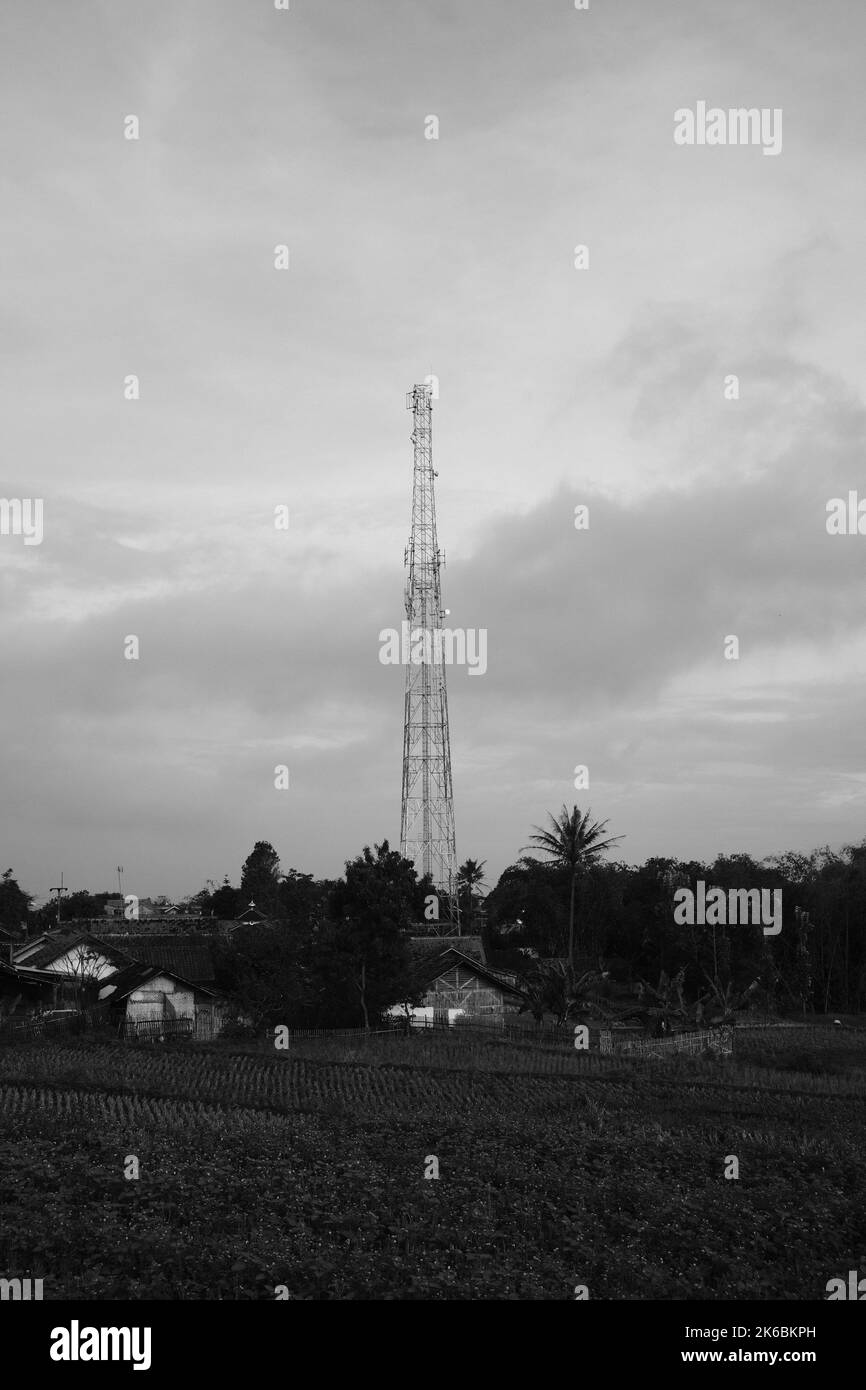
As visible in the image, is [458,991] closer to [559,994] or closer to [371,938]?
[559,994]

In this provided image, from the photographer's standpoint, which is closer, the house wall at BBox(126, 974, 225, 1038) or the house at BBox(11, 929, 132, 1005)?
the house wall at BBox(126, 974, 225, 1038)

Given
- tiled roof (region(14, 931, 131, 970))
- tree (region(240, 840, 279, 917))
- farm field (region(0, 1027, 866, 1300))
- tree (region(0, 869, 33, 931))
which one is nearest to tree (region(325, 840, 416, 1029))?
farm field (region(0, 1027, 866, 1300))

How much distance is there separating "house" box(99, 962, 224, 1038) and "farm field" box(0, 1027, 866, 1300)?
38.2ft

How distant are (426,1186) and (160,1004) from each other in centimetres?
2747

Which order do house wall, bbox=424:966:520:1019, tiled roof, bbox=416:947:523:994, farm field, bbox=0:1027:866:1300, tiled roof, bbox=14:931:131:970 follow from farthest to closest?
tiled roof, bbox=14:931:131:970, house wall, bbox=424:966:520:1019, tiled roof, bbox=416:947:523:994, farm field, bbox=0:1027:866:1300

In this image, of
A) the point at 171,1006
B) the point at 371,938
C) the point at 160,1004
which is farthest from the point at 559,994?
the point at 160,1004

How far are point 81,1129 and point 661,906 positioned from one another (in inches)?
1812

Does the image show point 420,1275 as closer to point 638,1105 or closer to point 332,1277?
point 332,1277

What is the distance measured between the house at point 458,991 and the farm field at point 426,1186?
14.7 metres

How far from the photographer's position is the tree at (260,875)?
87188 millimetres

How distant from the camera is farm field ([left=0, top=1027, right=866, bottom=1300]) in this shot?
1155 cm

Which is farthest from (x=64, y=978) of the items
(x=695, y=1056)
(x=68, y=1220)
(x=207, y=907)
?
(x=207, y=907)

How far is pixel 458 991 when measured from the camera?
144 feet

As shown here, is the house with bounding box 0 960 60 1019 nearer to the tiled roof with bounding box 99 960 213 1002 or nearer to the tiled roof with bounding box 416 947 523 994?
the tiled roof with bounding box 99 960 213 1002
